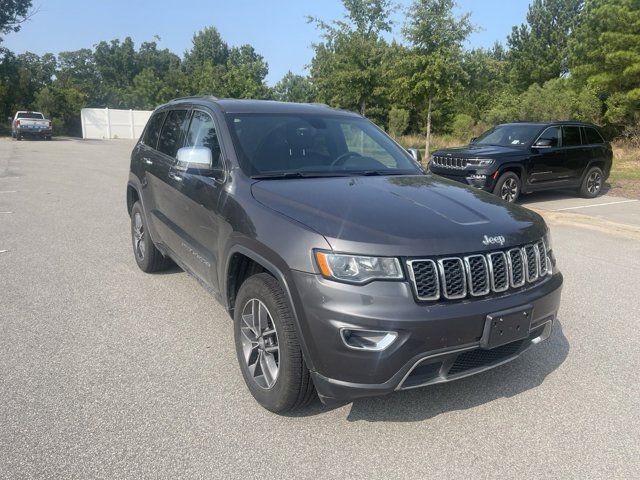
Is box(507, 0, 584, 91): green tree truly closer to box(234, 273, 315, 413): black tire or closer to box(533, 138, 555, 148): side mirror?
box(533, 138, 555, 148): side mirror

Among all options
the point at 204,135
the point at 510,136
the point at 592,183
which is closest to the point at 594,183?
the point at 592,183

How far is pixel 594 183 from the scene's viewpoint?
12.4 m

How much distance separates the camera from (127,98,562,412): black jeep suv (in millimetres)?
2605

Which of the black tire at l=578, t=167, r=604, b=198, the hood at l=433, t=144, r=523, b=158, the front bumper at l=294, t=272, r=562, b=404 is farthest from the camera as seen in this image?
the black tire at l=578, t=167, r=604, b=198

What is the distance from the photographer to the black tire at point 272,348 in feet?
9.26

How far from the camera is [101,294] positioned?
508cm

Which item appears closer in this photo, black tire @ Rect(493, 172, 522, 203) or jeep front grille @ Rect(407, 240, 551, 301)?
jeep front grille @ Rect(407, 240, 551, 301)

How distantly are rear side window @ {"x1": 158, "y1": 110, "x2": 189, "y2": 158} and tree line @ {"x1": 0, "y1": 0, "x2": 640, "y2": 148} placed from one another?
14376 mm

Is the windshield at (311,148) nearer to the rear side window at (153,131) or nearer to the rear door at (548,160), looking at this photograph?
the rear side window at (153,131)

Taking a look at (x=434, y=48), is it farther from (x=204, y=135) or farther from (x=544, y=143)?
(x=204, y=135)

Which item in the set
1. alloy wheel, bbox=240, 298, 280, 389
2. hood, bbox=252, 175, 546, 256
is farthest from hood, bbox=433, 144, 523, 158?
alloy wheel, bbox=240, 298, 280, 389

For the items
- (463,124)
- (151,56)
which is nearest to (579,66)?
(463,124)

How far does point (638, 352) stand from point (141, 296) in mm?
4223

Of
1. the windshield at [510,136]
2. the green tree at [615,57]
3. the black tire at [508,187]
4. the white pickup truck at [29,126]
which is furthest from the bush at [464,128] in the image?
the white pickup truck at [29,126]
